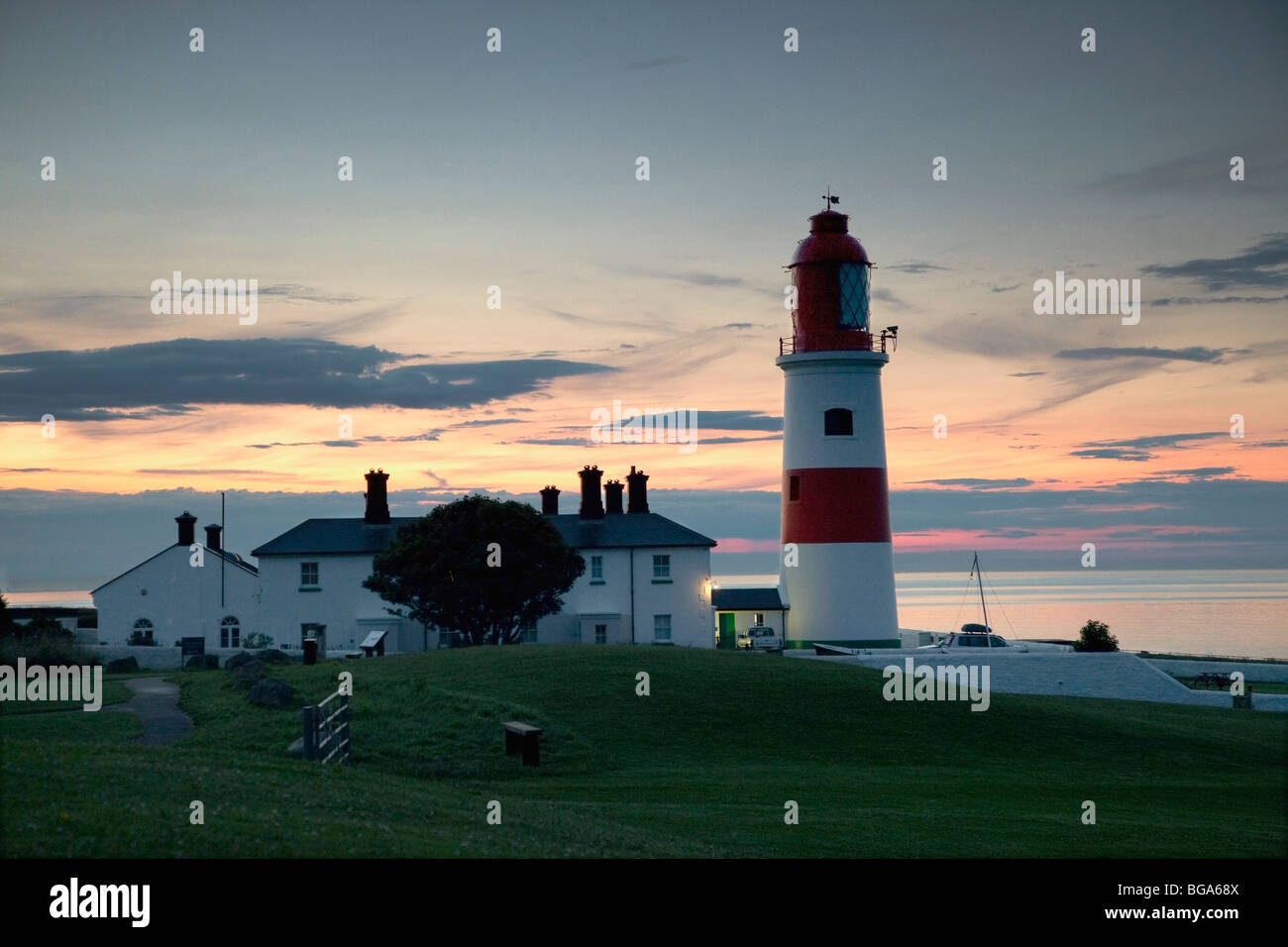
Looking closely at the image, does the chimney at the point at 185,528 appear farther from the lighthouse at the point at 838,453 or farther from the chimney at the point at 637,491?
the lighthouse at the point at 838,453

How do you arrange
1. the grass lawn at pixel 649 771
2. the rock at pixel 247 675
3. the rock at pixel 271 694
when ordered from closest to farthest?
1. the grass lawn at pixel 649 771
2. the rock at pixel 271 694
3. the rock at pixel 247 675

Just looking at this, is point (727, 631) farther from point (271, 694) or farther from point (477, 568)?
point (271, 694)

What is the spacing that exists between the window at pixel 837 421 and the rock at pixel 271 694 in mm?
25313

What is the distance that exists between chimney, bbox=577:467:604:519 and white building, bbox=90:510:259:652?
51.8 feet

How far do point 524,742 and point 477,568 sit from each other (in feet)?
80.6

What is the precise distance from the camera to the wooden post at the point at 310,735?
71.9 ft

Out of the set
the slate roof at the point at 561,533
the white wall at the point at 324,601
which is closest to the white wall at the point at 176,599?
the white wall at the point at 324,601

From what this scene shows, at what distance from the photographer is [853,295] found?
161ft

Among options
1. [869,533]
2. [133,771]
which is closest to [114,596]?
[869,533]

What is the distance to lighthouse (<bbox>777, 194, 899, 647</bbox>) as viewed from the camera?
48.7 m

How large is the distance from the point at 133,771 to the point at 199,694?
1826 cm

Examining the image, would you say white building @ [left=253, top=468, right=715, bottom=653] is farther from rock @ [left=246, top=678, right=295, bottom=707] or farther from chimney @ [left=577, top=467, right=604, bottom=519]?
rock @ [left=246, top=678, right=295, bottom=707]

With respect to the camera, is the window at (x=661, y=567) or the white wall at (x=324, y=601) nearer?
the white wall at (x=324, y=601)
